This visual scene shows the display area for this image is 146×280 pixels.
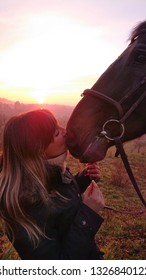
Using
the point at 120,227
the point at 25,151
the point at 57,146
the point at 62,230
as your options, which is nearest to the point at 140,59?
the point at 57,146

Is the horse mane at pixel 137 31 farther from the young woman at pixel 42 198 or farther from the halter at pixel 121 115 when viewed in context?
the young woman at pixel 42 198

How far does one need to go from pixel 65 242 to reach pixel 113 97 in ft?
4.25

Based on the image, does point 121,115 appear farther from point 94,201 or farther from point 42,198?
point 42,198

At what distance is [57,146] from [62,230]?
0.66 m

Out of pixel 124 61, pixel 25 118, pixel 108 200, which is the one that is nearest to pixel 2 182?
pixel 25 118

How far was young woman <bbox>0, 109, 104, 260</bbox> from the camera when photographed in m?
2.18

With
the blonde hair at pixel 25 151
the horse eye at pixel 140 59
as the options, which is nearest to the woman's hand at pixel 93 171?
the blonde hair at pixel 25 151

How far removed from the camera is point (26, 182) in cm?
226

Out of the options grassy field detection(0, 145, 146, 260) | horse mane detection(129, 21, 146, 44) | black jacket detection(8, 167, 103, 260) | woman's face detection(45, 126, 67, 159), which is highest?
horse mane detection(129, 21, 146, 44)

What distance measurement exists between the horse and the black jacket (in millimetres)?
474

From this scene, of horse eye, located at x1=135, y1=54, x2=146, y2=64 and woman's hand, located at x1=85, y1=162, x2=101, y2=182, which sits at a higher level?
horse eye, located at x1=135, y1=54, x2=146, y2=64

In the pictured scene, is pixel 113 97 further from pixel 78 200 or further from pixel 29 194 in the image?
pixel 29 194

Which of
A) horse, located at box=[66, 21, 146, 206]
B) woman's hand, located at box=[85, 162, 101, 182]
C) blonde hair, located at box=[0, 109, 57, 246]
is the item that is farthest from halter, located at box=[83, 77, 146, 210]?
blonde hair, located at box=[0, 109, 57, 246]

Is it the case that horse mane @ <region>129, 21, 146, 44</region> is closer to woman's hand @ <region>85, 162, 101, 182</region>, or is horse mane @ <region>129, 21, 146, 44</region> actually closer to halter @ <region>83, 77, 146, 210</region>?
halter @ <region>83, 77, 146, 210</region>
